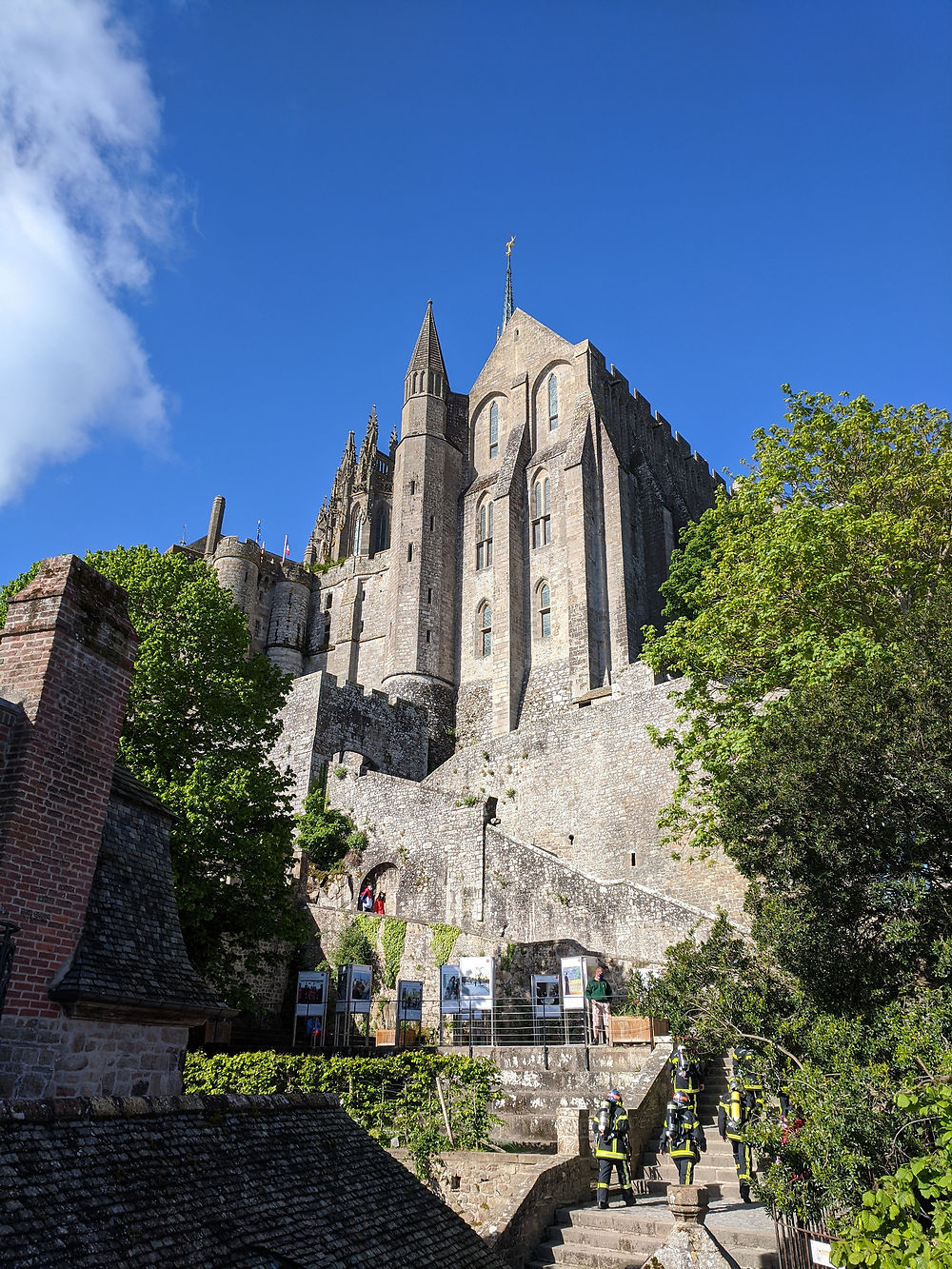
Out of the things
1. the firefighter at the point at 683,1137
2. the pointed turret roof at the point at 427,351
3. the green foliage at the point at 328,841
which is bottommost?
the firefighter at the point at 683,1137

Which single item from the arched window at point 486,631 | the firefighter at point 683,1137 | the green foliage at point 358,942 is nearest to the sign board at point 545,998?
the firefighter at point 683,1137

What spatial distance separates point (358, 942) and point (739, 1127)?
50.3 ft

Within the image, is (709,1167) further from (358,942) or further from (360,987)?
(358,942)

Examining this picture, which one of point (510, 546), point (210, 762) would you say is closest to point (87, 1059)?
point (210, 762)

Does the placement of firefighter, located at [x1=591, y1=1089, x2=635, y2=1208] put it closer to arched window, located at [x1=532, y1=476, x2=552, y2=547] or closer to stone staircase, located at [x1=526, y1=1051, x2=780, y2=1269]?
stone staircase, located at [x1=526, y1=1051, x2=780, y2=1269]

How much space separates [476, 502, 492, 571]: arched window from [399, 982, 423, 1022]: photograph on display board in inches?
1060

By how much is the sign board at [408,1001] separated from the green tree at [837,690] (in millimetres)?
6620

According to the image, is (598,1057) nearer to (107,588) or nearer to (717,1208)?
(717,1208)

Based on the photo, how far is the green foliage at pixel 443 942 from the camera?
23020 millimetres

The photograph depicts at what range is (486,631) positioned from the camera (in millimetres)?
42875

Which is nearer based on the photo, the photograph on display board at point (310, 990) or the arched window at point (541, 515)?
the photograph on display board at point (310, 990)

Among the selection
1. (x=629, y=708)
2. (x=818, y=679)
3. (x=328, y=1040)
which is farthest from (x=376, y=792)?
(x=818, y=679)

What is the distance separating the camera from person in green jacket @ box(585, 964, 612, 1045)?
17922 mm

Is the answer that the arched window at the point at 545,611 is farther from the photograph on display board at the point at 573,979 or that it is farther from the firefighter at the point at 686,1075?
the firefighter at the point at 686,1075
